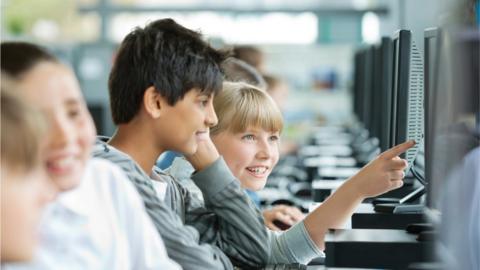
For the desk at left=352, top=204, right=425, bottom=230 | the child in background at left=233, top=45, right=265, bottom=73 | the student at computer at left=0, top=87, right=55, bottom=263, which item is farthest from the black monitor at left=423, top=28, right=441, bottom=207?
the child in background at left=233, top=45, right=265, bottom=73

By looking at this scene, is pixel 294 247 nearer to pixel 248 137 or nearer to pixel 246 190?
pixel 248 137

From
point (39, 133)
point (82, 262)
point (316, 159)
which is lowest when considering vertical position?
point (316, 159)

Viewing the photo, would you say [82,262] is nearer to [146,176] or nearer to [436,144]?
[146,176]

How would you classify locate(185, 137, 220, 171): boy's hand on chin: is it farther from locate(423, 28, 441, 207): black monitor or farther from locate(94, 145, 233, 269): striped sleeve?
locate(423, 28, 441, 207): black monitor

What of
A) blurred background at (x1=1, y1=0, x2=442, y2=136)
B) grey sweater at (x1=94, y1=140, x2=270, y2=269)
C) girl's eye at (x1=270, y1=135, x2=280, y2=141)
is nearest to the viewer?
grey sweater at (x1=94, y1=140, x2=270, y2=269)

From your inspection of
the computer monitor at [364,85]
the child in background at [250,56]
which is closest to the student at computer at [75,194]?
the child in background at [250,56]

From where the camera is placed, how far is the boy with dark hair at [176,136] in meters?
1.76

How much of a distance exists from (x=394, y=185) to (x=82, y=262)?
3.03 feet

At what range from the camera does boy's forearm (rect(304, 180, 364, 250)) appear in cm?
217

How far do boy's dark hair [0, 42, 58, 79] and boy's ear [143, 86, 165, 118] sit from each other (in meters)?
0.42

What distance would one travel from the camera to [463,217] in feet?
5.85

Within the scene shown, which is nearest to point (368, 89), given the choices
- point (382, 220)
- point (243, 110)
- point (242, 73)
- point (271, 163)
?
point (242, 73)

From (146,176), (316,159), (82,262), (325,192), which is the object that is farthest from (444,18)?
(316,159)

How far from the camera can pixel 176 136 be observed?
71.6 inches
